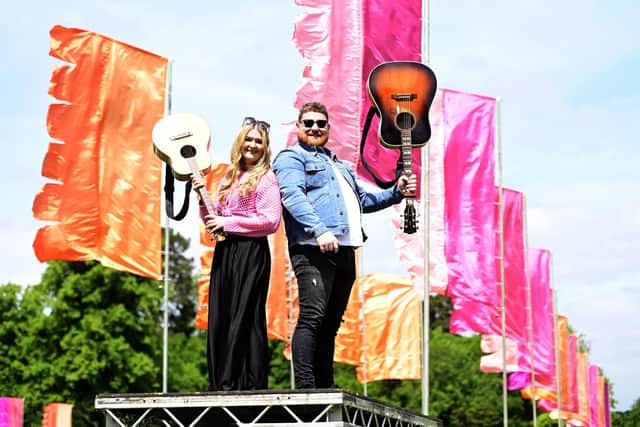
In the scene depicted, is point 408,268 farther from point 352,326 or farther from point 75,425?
point 75,425

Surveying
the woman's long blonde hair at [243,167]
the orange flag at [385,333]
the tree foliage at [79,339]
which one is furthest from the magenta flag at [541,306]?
the woman's long blonde hair at [243,167]

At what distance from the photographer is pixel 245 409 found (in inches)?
274

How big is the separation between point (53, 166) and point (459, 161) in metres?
7.25

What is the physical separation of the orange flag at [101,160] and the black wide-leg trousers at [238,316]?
31.8 ft

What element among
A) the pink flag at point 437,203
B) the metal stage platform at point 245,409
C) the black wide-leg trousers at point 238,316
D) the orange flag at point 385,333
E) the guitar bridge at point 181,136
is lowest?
the metal stage platform at point 245,409

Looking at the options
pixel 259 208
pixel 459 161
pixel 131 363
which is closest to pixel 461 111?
pixel 459 161

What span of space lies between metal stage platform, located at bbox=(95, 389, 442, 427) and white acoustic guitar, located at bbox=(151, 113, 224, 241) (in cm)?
150

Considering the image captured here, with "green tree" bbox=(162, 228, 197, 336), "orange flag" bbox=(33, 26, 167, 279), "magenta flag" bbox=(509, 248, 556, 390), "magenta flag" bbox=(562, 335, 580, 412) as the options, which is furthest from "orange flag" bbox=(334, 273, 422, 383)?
"green tree" bbox=(162, 228, 197, 336)

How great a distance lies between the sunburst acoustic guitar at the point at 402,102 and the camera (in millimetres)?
7871

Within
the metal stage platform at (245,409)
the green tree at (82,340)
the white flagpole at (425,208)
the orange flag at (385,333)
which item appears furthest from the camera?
the green tree at (82,340)

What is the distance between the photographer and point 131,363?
39875 millimetres

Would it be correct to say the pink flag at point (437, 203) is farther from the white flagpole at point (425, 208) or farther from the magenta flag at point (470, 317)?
the white flagpole at point (425, 208)

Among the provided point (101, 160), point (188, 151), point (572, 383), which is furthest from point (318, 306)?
point (572, 383)

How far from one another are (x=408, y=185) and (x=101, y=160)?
10378 mm
